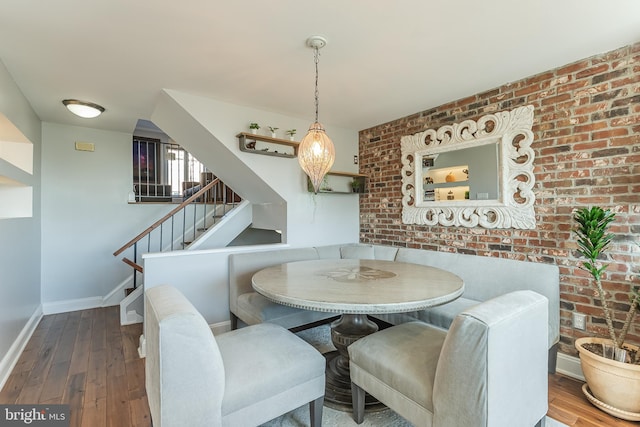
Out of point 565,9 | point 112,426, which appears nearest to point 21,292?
point 112,426

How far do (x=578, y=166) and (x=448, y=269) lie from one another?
1.24 m

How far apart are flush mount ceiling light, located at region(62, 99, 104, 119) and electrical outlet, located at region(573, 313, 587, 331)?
4558 mm

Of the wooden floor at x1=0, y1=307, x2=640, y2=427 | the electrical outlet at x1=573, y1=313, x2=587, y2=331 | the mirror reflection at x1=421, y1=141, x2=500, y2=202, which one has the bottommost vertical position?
the wooden floor at x1=0, y1=307, x2=640, y2=427

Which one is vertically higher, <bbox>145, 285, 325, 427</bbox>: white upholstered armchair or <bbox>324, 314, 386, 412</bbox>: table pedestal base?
<bbox>145, 285, 325, 427</bbox>: white upholstered armchair

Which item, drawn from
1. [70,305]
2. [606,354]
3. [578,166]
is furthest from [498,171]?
[70,305]

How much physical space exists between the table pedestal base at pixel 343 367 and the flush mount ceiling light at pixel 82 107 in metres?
3.11

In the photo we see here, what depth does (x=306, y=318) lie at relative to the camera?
2635 mm

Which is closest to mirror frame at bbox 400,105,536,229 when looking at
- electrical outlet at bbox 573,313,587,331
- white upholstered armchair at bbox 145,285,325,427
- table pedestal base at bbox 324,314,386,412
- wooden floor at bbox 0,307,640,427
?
electrical outlet at bbox 573,313,587,331

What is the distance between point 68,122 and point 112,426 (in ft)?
11.5

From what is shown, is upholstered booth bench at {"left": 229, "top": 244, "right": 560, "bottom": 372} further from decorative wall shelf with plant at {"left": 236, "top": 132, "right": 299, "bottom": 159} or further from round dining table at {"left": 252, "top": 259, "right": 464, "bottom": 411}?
decorative wall shelf with plant at {"left": 236, "top": 132, "right": 299, "bottom": 159}

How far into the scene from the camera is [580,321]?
2.16 meters

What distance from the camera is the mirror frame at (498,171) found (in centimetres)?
245

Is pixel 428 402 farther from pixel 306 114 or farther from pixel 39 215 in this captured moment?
pixel 39 215

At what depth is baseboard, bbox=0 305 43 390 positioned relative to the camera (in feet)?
7.02
